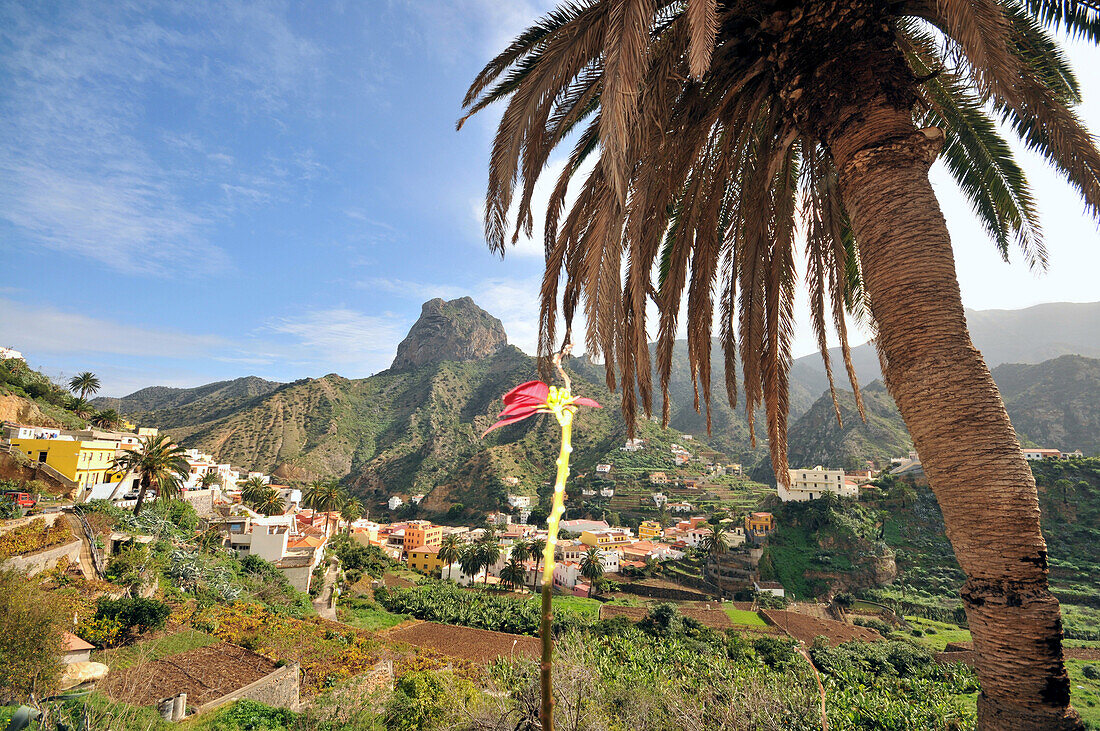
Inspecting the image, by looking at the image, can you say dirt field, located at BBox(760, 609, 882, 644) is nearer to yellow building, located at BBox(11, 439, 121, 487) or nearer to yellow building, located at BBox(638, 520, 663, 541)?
yellow building, located at BBox(638, 520, 663, 541)

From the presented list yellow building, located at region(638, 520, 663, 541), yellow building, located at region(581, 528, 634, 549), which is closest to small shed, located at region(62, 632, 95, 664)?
yellow building, located at region(581, 528, 634, 549)

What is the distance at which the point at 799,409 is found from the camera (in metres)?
152

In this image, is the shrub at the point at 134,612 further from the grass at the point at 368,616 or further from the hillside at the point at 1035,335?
the hillside at the point at 1035,335

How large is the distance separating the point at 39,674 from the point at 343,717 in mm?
6541

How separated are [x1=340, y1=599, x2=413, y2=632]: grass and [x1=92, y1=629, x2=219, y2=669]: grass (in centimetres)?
1112

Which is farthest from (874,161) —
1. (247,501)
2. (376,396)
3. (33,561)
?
(376,396)

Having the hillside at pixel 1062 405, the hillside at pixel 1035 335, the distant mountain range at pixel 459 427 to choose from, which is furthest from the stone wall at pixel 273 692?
the hillside at pixel 1035 335

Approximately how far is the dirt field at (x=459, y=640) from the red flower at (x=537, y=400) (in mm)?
24336

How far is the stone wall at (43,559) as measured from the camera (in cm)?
1323

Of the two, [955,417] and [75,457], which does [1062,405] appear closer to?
[955,417]

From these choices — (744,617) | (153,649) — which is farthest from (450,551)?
(153,649)

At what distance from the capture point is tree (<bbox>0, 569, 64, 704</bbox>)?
29.5 ft

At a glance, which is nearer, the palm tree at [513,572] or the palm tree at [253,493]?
the palm tree at [253,493]

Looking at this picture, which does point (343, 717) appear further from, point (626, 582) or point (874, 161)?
point (626, 582)
